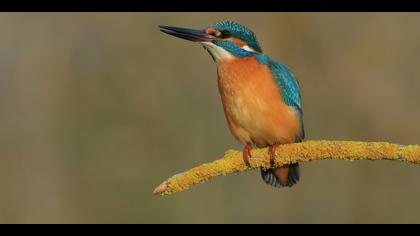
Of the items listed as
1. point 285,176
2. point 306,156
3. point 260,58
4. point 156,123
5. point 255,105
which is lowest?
point 306,156

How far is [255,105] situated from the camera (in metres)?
3.24

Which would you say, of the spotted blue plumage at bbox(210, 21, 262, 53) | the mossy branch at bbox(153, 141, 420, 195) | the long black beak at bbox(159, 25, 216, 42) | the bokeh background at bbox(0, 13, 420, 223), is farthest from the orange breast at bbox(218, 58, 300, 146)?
the bokeh background at bbox(0, 13, 420, 223)

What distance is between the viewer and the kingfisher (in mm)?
3234

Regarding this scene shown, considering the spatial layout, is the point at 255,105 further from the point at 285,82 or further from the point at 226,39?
the point at 226,39

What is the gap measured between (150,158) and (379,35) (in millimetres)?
2295

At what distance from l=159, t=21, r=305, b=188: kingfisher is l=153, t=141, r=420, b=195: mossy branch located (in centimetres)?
66

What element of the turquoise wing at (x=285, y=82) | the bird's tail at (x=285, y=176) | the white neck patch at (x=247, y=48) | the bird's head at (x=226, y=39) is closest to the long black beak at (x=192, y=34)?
the bird's head at (x=226, y=39)

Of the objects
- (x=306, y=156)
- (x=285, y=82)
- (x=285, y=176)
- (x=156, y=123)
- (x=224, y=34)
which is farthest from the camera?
(x=156, y=123)

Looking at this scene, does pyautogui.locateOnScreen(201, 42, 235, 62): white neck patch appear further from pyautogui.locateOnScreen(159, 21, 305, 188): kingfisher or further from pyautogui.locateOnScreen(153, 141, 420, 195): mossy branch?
pyautogui.locateOnScreen(153, 141, 420, 195): mossy branch

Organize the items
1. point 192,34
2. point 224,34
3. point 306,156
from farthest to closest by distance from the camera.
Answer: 1. point 224,34
2. point 192,34
3. point 306,156

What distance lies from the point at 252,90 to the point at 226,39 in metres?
0.27

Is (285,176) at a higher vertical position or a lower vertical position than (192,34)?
lower

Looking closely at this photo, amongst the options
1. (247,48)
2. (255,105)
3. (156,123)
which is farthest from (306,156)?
(156,123)

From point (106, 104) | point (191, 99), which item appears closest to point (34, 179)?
point (106, 104)
